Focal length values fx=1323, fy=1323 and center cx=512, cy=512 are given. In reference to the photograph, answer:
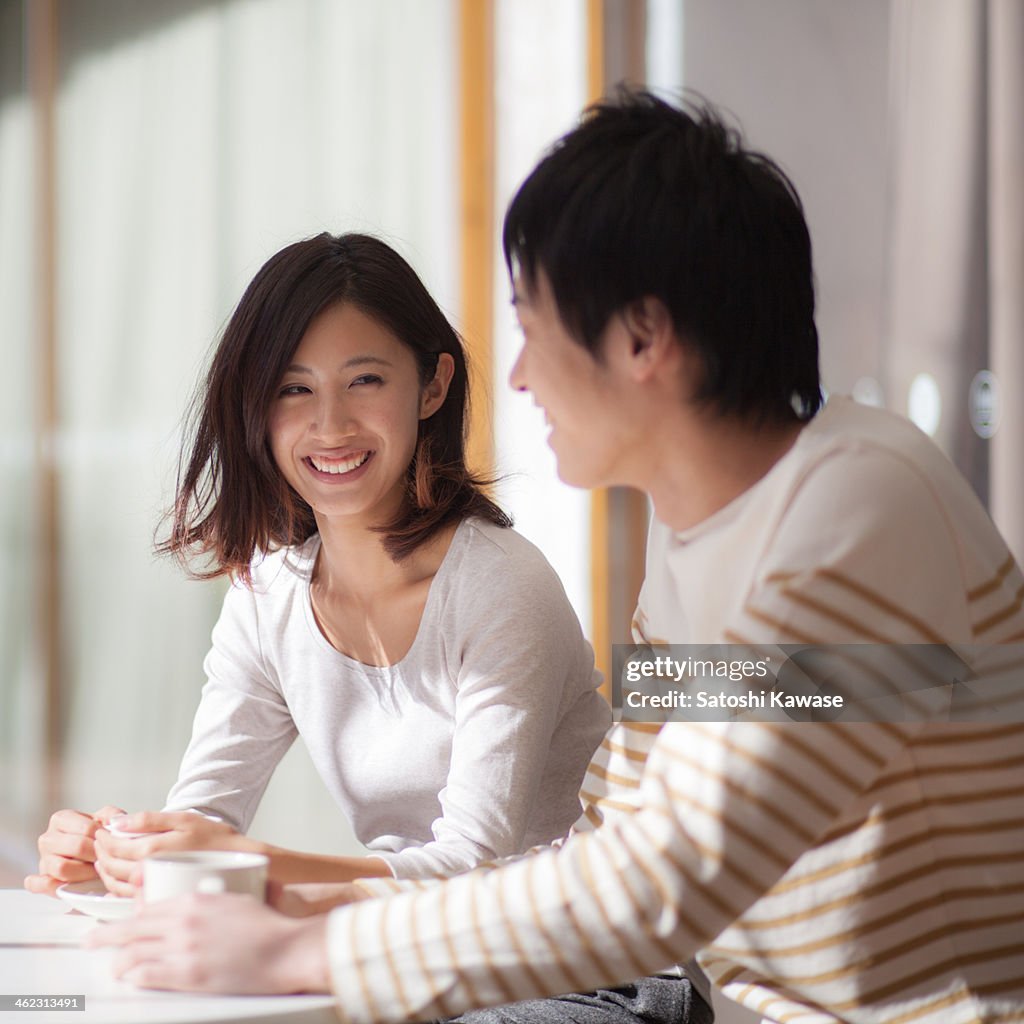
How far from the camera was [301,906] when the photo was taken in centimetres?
93

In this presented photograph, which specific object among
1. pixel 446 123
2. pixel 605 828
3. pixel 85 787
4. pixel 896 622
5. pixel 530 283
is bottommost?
pixel 85 787

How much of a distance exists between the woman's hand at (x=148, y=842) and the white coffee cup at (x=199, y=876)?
0.60 ft

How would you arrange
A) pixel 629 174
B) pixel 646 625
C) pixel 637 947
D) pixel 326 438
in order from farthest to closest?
pixel 326 438 → pixel 646 625 → pixel 629 174 → pixel 637 947

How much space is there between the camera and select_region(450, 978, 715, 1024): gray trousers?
1.01 metres

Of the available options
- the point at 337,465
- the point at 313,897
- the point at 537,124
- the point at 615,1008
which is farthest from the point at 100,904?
the point at 537,124

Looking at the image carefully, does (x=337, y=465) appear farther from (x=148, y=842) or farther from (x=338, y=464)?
(x=148, y=842)

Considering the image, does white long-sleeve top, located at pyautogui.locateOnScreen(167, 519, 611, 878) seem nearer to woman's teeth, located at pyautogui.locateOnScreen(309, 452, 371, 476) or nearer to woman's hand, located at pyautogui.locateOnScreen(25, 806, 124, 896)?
woman's teeth, located at pyautogui.locateOnScreen(309, 452, 371, 476)

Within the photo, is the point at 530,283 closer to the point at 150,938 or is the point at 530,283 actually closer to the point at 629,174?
the point at 629,174

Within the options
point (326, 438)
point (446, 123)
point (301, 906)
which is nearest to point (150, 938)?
point (301, 906)

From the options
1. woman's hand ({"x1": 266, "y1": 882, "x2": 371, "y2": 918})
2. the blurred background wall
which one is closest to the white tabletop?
woman's hand ({"x1": 266, "y1": 882, "x2": 371, "y2": 918})

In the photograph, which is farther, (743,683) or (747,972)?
(747,972)

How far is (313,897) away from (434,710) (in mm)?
405

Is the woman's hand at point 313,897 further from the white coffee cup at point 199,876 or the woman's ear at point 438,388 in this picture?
the woman's ear at point 438,388

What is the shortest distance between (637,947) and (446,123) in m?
2.92
